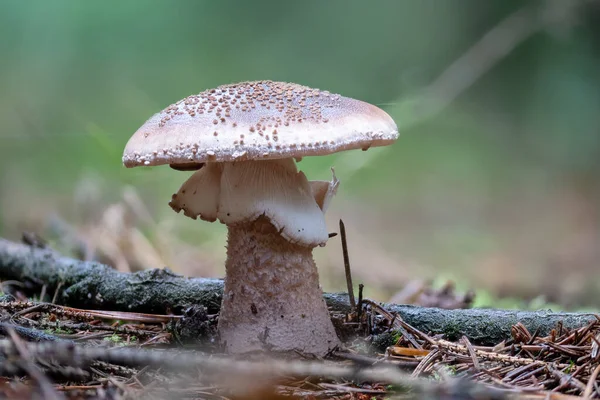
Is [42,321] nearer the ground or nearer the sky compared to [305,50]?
nearer the ground

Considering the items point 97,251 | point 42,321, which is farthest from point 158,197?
point 42,321

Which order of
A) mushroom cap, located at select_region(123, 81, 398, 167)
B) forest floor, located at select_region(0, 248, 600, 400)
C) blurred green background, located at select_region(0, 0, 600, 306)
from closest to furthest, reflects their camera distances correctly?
forest floor, located at select_region(0, 248, 600, 400)
mushroom cap, located at select_region(123, 81, 398, 167)
blurred green background, located at select_region(0, 0, 600, 306)

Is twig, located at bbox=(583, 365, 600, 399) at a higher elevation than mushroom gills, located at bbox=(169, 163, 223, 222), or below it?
below

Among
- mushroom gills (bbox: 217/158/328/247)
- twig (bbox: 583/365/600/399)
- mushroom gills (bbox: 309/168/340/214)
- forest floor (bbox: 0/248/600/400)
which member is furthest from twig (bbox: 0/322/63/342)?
twig (bbox: 583/365/600/399)

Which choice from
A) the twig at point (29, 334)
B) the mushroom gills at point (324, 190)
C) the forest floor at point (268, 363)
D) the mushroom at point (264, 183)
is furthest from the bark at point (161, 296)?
the twig at point (29, 334)

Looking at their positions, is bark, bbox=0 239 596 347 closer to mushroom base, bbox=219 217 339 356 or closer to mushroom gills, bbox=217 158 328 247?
mushroom base, bbox=219 217 339 356

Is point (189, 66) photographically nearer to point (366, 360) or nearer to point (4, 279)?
point (4, 279)

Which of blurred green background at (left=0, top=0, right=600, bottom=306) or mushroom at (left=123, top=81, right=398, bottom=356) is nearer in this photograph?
mushroom at (left=123, top=81, right=398, bottom=356)

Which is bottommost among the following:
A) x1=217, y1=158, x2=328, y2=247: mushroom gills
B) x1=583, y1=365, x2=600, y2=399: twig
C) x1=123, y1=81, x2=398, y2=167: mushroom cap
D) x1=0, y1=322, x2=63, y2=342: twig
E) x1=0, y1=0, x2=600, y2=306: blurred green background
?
x1=583, y1=365, x2=600, y2=399: twig

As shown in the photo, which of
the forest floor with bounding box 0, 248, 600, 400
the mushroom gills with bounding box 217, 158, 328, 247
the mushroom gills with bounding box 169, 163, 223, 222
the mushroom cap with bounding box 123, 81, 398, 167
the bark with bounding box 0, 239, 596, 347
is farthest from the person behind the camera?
the bark with bounding box 0, 239, 596, 347
